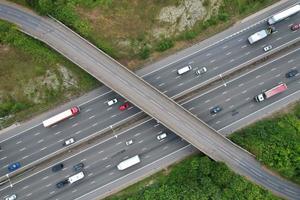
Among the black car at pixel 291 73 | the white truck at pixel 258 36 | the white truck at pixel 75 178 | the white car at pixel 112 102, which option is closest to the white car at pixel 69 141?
the white truck at pixel 75 178

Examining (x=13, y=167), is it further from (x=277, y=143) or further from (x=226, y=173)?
(x=277, y=143)

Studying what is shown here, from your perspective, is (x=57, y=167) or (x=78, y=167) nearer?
(x=78, y=167)

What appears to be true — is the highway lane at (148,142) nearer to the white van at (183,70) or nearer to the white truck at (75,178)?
the white truck at (75,178)

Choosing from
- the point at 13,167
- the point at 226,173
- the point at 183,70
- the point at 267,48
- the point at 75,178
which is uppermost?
the point at 183,70

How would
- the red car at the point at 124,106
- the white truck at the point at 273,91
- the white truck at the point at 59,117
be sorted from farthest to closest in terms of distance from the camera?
1. the red car at the point at 124,106
2. the white truck at the point at 273,91
3. the white truck at the point at 59,117

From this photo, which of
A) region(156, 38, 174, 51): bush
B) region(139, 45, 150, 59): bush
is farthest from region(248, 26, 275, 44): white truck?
region(139, 45, 150, 59): bush

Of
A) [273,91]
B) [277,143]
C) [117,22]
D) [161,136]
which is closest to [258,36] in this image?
[273,91]
